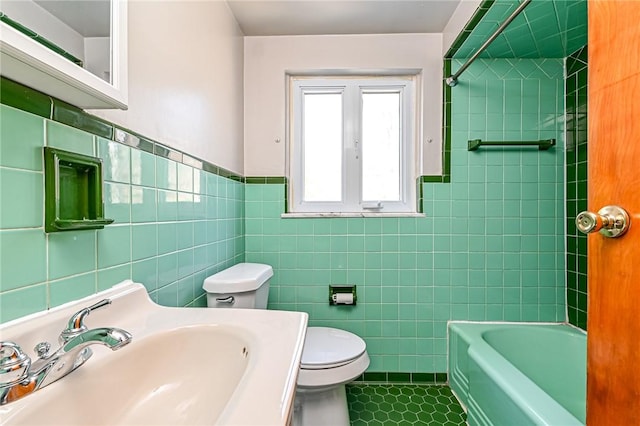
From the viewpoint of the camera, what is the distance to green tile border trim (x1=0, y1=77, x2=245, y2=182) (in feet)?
1.79

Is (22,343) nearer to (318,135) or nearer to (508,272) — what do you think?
(318,135)

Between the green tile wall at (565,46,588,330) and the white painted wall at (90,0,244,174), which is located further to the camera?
the green tile wall at (565,46,588,330)

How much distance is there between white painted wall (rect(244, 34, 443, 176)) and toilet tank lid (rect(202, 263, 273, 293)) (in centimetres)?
75

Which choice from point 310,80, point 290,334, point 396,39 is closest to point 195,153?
point 290,334

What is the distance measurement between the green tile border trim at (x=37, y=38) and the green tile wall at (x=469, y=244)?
1.44 metres

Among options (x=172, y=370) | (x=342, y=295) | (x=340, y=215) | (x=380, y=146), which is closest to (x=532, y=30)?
(x=380, y=146)

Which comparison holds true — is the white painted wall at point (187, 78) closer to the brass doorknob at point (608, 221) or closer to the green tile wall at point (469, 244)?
the green tile wall at point (469, 244)

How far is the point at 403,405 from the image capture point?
164cm

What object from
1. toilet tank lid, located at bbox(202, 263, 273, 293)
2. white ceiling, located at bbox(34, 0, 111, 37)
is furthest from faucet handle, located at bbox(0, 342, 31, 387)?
toilet tank lid, located at bbox(202, 263, 273, 293)

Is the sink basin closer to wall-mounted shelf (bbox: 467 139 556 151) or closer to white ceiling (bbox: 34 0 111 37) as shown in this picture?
white ceiling (bbox: 34 0 111 37)

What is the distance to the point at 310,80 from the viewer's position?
1988mm

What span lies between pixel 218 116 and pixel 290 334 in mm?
1202

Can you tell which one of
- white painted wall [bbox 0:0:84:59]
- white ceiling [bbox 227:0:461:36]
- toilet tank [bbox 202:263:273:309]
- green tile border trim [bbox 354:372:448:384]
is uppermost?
white ceiling [bbox 227:0:461:36]

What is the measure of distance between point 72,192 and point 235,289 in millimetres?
677
